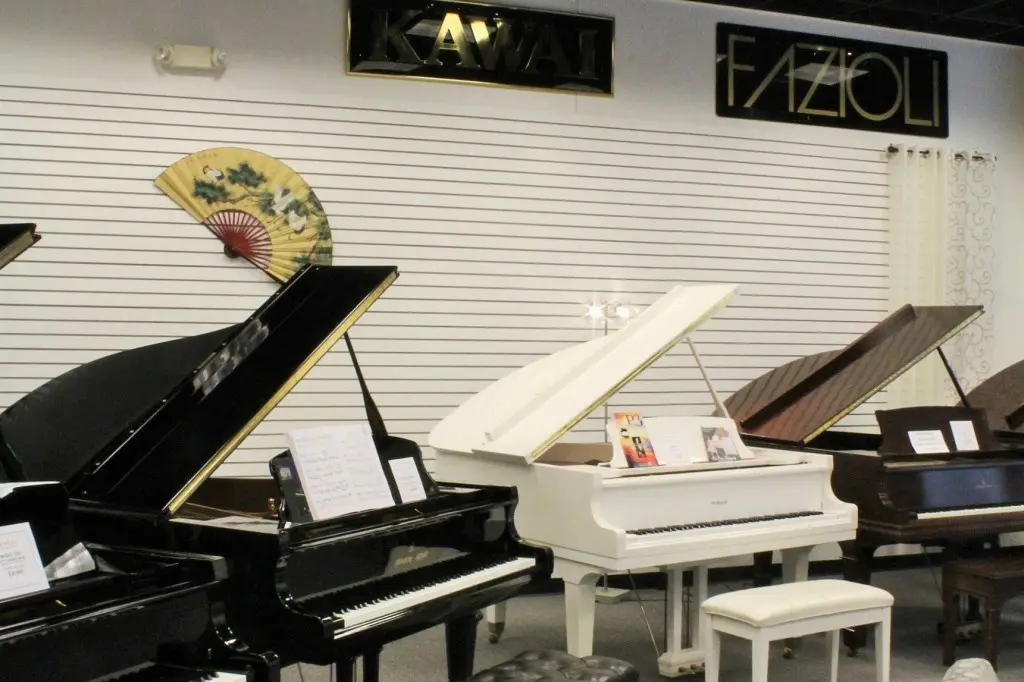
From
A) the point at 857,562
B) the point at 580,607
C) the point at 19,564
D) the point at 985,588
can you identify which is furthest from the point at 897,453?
the point at 19,564

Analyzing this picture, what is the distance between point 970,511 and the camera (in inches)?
184

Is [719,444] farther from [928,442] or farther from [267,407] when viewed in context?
[267,407]

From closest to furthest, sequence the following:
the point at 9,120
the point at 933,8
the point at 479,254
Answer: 1. the point at 9,120
2. the point at 479,254
3. the point at 933,8

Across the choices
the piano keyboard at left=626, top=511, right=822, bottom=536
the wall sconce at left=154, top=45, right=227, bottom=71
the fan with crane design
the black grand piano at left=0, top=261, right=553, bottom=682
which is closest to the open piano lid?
the piano keyboard at left=626, top=511, right=822, bottom=536

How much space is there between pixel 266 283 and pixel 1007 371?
13.5 feet

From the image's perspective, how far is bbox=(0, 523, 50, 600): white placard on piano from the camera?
2.06 meters

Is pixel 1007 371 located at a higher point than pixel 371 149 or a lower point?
lower

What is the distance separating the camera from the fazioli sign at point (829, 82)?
6.62 metres

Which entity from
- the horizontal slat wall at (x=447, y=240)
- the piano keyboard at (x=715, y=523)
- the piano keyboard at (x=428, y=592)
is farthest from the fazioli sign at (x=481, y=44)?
the piano keyboard at (x=428, y=592)

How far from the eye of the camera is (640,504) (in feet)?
12.9

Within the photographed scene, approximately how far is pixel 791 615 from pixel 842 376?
1639mm

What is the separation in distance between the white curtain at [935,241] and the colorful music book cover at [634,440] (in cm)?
345

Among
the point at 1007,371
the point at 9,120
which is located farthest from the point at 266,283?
the point at 1007,371

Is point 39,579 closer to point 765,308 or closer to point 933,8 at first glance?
point 765,308
